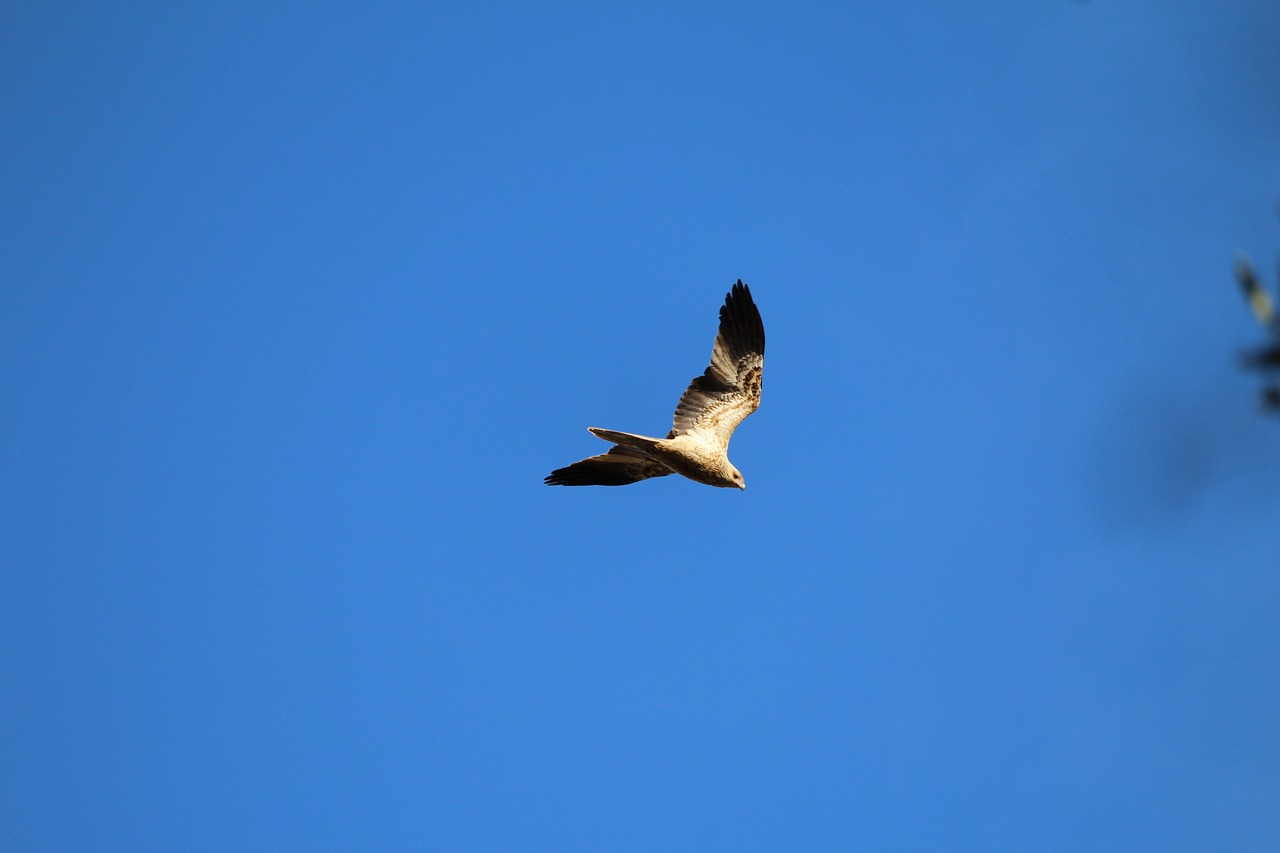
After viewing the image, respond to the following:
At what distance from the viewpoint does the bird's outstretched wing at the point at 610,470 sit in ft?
Answer: 49.4

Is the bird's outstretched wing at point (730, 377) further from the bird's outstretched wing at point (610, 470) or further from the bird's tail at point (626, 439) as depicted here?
the bird's tail at point (626, 439)

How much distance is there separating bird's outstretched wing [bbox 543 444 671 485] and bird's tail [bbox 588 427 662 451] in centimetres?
84

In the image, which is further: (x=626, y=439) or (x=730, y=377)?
(x=730, y=377)

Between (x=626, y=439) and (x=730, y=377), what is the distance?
255 cm

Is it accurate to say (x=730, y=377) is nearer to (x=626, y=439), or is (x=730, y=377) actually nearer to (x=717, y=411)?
(x=717, y=411)

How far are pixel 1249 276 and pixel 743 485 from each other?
12389 millimetres

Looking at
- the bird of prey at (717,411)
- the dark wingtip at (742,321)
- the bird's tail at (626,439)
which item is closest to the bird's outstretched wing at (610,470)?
the bird of prey at (717,411)

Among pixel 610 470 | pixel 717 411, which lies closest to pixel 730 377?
pixel 717 411

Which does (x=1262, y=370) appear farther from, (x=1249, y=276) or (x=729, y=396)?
(x=729, y=396)

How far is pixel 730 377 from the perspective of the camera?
15.3 meters

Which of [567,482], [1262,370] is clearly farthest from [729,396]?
[1262,370]

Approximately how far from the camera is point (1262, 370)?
10.2ft

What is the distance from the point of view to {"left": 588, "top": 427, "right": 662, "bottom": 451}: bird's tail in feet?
43.7

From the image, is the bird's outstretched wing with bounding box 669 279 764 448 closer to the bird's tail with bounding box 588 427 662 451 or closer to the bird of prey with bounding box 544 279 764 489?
the bird of prey with bounding box 544 279 764 489
